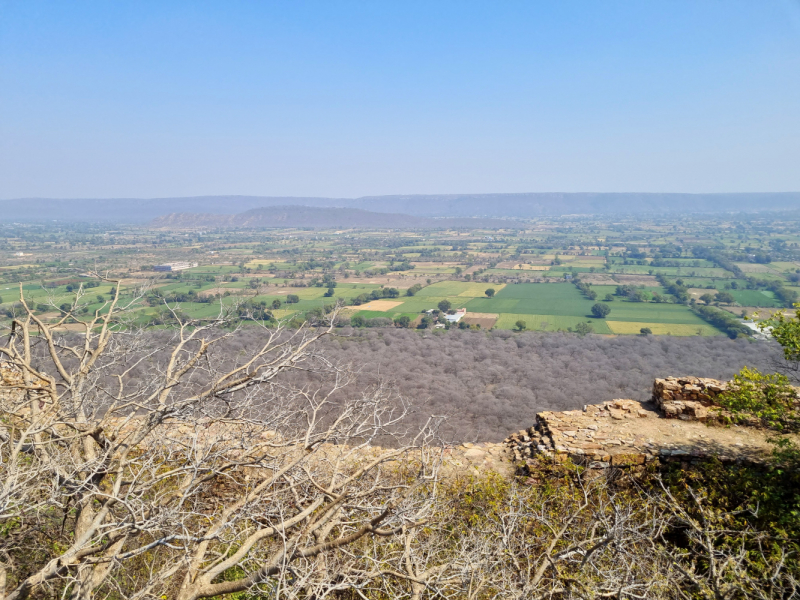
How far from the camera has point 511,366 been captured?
2486cm

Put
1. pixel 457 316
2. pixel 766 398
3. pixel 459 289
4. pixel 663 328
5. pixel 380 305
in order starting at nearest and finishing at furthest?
pixel 766 398
pixel 663 328
pixel 457 316
pixel 380 305
pixel 459 289

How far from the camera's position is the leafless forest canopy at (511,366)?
19312mm

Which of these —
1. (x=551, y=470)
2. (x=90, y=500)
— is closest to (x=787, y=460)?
(x=551, y=470)

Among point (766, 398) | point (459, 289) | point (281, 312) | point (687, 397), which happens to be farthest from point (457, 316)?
point (766, 398)

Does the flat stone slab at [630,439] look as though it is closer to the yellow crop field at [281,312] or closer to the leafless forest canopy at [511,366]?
the leafless forest canopy at [511,366]

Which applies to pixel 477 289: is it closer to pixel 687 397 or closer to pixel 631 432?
pixel 687 397

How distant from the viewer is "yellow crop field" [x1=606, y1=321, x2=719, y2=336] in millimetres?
31562

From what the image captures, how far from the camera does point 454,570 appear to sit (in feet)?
17.2

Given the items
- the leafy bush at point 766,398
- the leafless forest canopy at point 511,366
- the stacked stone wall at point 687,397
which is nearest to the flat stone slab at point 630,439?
the stacked stone wall at point 687,397

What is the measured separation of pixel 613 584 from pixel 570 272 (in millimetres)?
62181

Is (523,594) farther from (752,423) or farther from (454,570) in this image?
(752,423)

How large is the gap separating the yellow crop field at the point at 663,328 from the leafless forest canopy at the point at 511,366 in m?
2.61

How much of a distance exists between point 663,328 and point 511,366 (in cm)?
1623

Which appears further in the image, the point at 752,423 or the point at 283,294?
the point at 283,294
